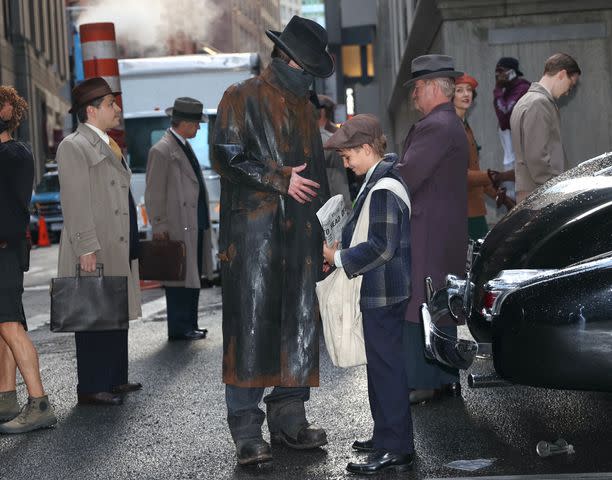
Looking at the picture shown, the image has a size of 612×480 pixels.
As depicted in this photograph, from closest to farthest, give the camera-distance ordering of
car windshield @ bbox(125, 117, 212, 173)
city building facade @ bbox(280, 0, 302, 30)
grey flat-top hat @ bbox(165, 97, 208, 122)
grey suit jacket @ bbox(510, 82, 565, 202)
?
grey suit jacket @ bbox(510, 82, 565, 202)
grey flat-top hat @ bbox(165, 97, 208, 122)
car windshield @ bbox(125, 117, 212, 173)
city building facade @ bbox(280, 0, 302, 30)

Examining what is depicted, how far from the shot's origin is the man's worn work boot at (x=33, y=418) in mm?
6719

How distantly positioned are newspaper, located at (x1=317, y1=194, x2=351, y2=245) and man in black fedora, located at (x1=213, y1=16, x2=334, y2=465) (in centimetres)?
20

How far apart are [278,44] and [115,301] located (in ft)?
7.18

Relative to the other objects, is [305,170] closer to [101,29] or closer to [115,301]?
[115,301]

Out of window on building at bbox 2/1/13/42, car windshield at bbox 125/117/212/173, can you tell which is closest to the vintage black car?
car windshield at bbox 125/117/212/173

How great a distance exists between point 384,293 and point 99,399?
2.79 m

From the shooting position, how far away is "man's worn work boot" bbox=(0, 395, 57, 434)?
6.72 metres

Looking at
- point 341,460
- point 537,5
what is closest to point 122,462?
point 341,460

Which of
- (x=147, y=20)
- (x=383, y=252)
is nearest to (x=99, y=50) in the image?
(x=383, y=252)

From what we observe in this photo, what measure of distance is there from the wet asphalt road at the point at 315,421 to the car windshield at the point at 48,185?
29.7 metres

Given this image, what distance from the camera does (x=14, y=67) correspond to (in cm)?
5031

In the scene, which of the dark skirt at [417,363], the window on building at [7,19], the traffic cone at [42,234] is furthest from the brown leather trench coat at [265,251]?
the window on building at [7,19]

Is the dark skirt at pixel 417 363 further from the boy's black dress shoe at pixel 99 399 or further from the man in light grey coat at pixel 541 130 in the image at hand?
the boy's black dress shoe at pixel 99 399

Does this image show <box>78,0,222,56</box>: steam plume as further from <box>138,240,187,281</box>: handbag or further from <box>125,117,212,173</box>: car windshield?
<box>138,240,187,281</box>: handbag
